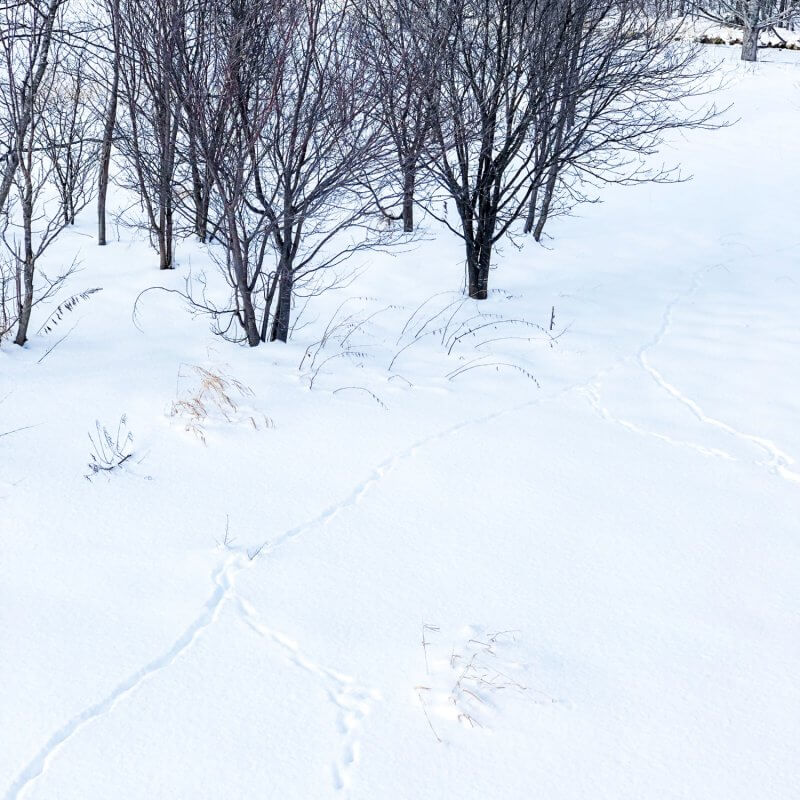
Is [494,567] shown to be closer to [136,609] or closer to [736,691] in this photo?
[736,691]

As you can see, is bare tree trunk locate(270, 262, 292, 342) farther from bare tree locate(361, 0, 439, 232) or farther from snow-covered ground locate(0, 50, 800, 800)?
bare tree locate(361, 0, 439, 232)

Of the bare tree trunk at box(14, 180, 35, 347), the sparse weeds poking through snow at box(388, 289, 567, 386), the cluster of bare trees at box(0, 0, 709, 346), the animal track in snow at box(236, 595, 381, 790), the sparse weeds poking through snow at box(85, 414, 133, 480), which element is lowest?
the animal track in snow at box(236, 595, 381, 790)

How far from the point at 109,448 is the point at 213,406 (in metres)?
0.83

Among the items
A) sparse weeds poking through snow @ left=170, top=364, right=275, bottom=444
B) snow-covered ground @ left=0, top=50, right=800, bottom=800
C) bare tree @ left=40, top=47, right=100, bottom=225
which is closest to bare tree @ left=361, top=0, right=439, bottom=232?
snow-covered ground @ left=0, top=50, right=800, bottom=800

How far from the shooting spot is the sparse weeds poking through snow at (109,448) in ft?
14.2

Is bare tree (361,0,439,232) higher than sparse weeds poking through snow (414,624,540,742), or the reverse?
bare tree (361,0,439,232)

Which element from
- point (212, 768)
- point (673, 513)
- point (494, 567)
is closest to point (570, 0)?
point (673, 513)

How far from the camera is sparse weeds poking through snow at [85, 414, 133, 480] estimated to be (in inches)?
170

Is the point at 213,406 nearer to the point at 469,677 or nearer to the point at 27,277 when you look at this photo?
the point at 27,277

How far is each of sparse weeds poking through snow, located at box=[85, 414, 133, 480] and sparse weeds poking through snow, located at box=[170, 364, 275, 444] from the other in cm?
35

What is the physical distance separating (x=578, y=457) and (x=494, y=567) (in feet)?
4.86

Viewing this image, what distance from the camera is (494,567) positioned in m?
3.77

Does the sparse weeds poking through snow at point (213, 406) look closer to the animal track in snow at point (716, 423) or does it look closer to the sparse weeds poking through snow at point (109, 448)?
the sparse weeds poking through snow at point (109, 448)

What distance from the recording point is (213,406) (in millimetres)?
5152
